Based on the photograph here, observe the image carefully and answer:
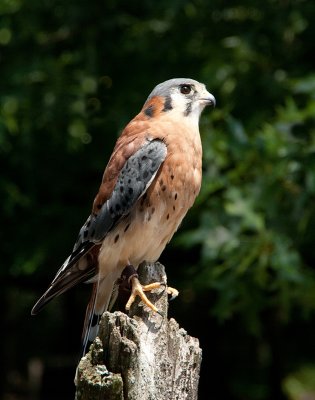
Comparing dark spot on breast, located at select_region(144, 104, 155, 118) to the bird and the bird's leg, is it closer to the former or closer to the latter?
the bird

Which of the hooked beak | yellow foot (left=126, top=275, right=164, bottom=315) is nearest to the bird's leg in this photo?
yellow foot (left=126, top=275, right=164, bottom=315)

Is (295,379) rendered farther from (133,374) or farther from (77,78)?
(133,374)

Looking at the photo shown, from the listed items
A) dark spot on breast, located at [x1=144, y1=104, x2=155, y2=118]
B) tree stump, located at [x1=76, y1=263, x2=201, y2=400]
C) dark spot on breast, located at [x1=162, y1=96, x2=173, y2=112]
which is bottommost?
tree stump, located at [x1=76, y1=263, x2=201, y2=400]

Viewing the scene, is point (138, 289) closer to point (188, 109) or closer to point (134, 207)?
point (134, 207)

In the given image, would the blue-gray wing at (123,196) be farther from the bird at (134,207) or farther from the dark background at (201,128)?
the dark background at (201,128)

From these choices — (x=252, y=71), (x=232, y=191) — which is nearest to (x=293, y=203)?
(x=232, y=191)

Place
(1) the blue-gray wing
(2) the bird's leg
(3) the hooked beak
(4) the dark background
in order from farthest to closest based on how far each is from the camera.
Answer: (4) the dark background < (3) the hooked beak < (1) the blue-gray wing < (2) the bird's leg

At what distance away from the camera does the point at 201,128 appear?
6.25m

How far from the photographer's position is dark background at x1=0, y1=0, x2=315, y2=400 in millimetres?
5926

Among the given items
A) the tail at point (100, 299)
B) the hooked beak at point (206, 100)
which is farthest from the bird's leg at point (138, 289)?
the hooked beak at point (206, 100)

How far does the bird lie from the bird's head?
0.57ft

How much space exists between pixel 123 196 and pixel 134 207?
0.24ft

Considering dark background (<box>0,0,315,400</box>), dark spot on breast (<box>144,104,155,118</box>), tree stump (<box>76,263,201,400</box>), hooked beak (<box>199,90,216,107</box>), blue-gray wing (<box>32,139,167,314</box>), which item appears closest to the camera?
tree stump (<box>76,263,201,400</box>)

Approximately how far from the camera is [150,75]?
644 centimetres
